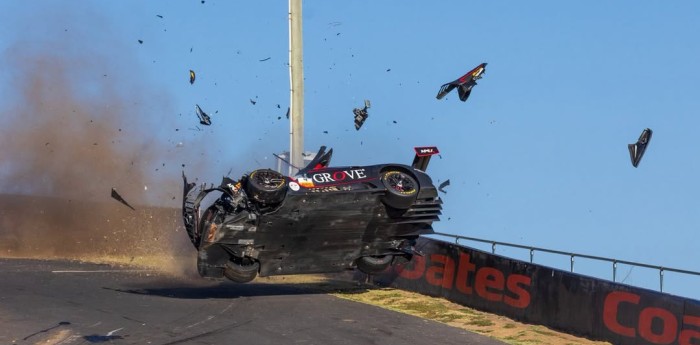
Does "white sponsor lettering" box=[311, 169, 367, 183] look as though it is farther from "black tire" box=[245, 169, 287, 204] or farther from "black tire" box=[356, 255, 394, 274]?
"black tire" box=[356, 255, 394, 274]

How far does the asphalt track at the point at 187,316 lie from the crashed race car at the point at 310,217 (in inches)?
32.6

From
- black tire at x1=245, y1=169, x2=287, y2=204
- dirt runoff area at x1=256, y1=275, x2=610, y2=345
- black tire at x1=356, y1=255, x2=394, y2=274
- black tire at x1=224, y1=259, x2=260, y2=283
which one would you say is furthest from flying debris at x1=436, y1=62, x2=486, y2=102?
black tire at x1=224, y1=259, x2=260, y2=283

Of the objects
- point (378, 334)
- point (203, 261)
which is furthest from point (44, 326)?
point (378, 334)

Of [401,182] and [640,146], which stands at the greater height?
[640,146]

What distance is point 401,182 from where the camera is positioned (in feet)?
54.8

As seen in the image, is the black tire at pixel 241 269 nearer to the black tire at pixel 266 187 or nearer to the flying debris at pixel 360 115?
the black tire at pixel 266 187

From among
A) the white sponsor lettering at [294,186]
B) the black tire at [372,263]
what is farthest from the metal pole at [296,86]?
the white sponsor lettering at [294,186]

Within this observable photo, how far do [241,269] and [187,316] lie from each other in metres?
2.09

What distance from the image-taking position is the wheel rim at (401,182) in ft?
54.5

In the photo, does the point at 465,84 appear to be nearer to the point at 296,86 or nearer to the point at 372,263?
the point at 372,263

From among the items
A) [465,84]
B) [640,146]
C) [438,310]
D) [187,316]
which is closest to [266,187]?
[187,316]

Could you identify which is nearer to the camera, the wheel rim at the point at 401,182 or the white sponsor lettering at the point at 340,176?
the white sponsor lettering at the point at 340,176

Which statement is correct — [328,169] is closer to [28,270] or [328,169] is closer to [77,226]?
[28,270]

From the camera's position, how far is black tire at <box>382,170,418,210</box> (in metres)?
16.5
